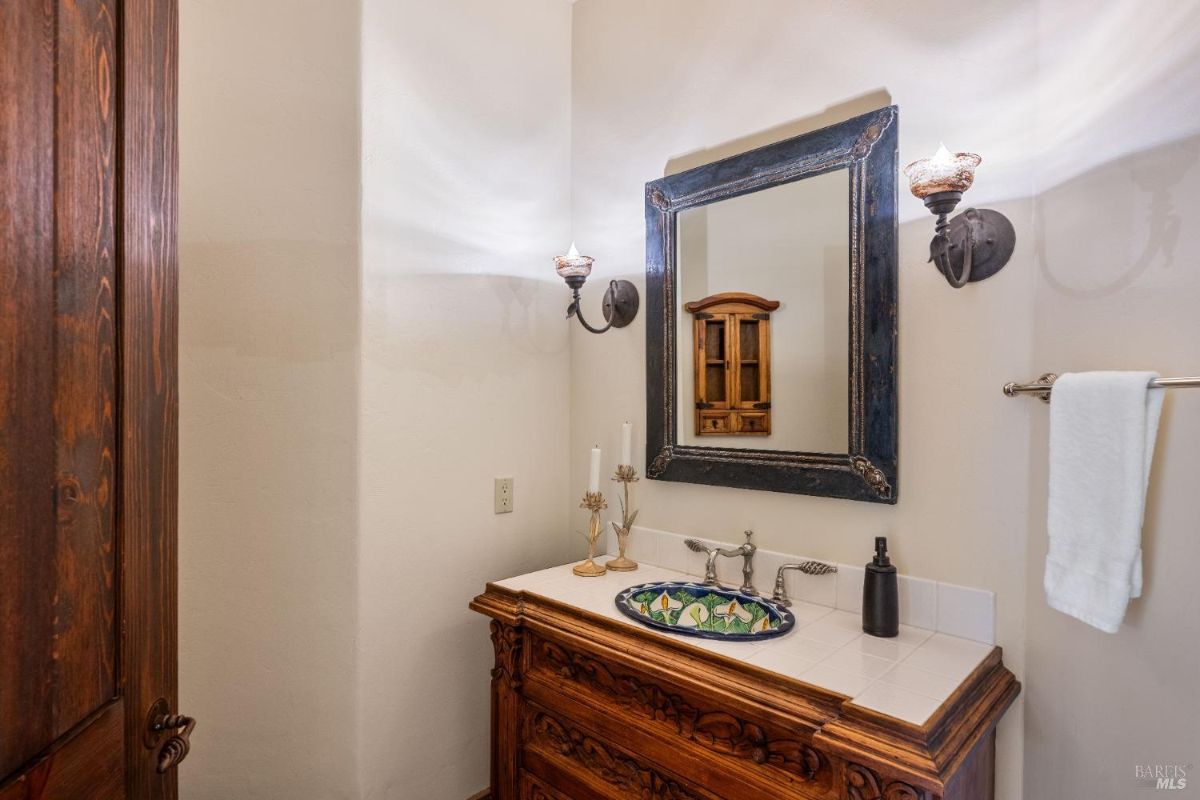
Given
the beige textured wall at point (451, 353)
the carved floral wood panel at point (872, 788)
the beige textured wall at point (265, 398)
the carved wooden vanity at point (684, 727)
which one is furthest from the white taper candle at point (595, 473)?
the carved floral wood panel at point (872, 788)

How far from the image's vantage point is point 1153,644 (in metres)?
1.03

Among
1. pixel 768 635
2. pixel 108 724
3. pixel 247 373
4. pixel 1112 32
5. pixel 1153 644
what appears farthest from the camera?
pixel 247 373

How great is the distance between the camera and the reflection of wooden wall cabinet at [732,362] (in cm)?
169

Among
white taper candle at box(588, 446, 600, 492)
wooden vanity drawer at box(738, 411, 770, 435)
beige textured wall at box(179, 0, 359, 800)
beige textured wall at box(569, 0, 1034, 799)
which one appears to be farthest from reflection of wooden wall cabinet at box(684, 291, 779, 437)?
beige textured wall at box(179, 0, 359, 800)

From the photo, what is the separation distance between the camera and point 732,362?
174 cm

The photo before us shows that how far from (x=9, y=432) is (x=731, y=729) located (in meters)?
1.17

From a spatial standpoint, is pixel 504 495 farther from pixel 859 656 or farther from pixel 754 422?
pixel 859 656

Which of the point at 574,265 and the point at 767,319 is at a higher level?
the point at 574,265

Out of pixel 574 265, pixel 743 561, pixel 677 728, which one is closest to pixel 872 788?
pixel 677 728

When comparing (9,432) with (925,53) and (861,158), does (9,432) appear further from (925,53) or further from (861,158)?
(925,53)

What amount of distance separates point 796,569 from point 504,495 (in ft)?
2.98

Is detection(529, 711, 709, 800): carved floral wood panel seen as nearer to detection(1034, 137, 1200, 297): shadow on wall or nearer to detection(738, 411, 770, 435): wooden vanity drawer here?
detection(738, 411, 770, 435): wooden vanity drawer

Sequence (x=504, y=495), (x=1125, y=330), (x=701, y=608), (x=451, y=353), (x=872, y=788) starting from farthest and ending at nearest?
(x=504, y=495) < (x=451, y=353) < (x=701, y=608) < (x=1125, y=330) < (x=872, y=788)

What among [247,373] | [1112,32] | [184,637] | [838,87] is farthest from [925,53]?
[184,637]
